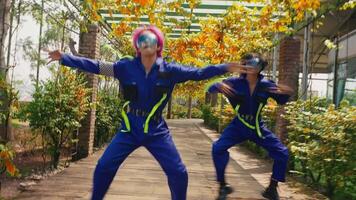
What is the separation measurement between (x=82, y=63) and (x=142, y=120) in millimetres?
733

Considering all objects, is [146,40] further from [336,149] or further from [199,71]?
[336,149]

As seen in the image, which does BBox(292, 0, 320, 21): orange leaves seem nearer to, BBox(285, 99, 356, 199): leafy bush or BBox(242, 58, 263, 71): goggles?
BBox(285, 99, 356, 199): leafy bush

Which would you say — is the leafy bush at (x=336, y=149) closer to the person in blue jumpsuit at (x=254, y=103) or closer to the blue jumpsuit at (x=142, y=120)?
the person in blue jumpsuit at (x=254, y=103)

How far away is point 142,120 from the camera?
3824 mm

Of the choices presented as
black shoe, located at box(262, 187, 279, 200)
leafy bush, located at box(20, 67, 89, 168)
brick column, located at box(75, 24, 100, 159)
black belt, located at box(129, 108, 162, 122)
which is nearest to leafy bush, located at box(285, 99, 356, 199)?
black shoe, located at box(262, 187, 279, 200)

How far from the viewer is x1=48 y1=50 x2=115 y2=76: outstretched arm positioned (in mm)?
3770

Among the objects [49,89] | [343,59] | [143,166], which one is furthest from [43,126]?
[343,59]

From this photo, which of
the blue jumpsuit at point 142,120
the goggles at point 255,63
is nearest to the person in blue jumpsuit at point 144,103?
the blue jumpsuit at point 142,120

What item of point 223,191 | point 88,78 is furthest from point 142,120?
point 88,78

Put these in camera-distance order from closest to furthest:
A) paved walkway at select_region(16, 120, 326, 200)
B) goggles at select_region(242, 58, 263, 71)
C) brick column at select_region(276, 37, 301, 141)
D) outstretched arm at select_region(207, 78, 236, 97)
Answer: outstretched arm at select_region(207, 78, 236, 97)
goggles at select_region(242, 58, 263, 71)
paved walkway at select_region(16, 120, 326, 200)
brick column at select_region(276, 37, 301, 141)

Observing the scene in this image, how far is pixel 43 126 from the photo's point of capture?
7340 mm

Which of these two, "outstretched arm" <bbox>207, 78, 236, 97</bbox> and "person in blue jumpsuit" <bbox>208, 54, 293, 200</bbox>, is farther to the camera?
"person in blue jumpsuit" <bbox>208, 54, 293, 200</bbox>

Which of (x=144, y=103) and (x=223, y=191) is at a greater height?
(x=144, y=103)

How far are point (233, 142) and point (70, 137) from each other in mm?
4458
